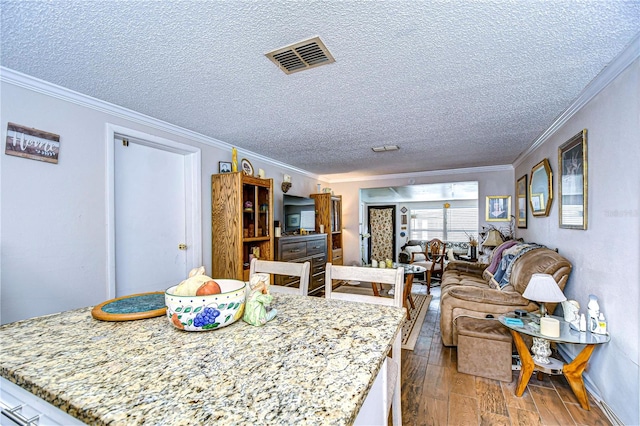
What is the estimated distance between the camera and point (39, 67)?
186 cm

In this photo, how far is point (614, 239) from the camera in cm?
190

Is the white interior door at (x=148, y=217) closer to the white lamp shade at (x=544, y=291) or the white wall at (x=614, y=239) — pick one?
the white lamp shade at (x=544, y=291)

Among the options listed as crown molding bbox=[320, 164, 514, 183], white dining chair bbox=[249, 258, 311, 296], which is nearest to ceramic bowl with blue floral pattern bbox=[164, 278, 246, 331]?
white dining chair bbox=[249, 258, 311, 296]

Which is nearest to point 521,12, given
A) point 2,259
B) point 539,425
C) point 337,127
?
point 337,127

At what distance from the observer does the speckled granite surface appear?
0.57 meters

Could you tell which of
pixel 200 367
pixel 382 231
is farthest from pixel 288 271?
pixel 382 231

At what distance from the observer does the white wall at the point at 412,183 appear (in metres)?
5.19

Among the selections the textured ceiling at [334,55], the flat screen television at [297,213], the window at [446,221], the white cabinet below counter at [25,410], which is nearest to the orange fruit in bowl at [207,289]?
the white cabinet below counter at [25,410]

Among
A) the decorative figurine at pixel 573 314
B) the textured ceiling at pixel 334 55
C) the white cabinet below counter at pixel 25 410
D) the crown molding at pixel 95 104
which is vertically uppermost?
the textured ceiling at pixel 334 55

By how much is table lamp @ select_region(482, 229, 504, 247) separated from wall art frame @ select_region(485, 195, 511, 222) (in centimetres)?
47

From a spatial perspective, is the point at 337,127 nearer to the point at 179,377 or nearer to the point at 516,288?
the point at 516,288

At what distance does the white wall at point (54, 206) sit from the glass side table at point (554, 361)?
3.28 meters

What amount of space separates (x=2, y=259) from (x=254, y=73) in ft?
6.64

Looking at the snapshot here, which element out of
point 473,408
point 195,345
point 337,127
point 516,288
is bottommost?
point 473,408
